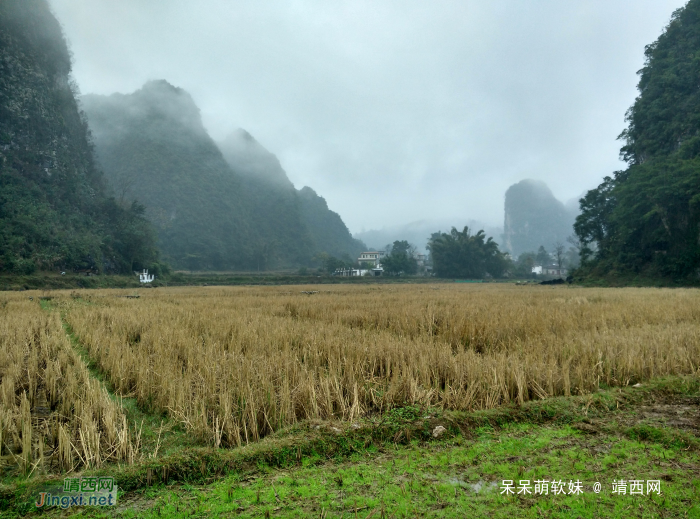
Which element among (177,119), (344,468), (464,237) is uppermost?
(177,119)

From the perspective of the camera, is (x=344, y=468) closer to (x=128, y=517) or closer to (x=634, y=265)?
(x=128, y=517)

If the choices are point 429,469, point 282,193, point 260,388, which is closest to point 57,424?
point 260,388

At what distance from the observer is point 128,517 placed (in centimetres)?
172

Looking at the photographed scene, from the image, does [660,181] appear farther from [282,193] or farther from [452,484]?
[282,193]

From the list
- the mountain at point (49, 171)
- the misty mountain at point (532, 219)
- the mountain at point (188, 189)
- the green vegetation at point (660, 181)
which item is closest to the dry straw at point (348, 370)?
the green vegetation at point (660, 181)

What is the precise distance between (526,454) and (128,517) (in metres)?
2.17

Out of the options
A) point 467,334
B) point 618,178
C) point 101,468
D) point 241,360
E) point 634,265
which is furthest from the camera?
point 618,178

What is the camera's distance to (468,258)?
6475 cm

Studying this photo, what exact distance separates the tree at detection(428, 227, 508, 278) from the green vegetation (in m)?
30.3

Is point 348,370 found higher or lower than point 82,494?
higher

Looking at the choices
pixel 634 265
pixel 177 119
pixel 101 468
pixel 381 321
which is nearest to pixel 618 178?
pixel 634 265

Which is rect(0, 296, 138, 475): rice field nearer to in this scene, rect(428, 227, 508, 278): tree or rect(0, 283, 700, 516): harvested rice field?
rect(0, 283, 700, 516): harvested rice field

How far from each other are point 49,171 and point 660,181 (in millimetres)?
56540

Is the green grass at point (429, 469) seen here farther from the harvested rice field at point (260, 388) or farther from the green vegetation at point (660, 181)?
the green vegetation at point (660, 181)
